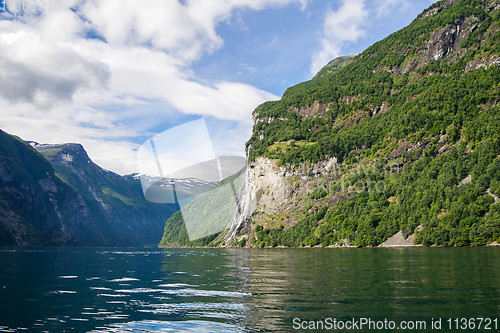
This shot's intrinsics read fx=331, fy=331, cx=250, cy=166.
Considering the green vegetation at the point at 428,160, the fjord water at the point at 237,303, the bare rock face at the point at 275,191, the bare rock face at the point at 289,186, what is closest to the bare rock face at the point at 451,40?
the green vegetation at the point at 428,160

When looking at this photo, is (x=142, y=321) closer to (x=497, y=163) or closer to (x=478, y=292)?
(x=478, y=292)

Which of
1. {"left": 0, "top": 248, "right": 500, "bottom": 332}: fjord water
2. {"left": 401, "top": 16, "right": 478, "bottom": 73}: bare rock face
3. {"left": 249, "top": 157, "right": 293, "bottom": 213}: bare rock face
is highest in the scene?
{"left": 401, "top": 16, "right": 478, "bottom": 73}: bare rock face

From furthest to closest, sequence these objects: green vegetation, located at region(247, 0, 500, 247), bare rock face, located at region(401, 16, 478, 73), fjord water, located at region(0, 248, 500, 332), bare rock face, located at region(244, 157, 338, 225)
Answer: bare rock face, located at region(401, 16, 478, 73) < bare rock face, located at region(244, 157, 338, 225) < green vegetation, located at region(247, 0, 500, 247) < fjord water, located at region(0, 248, 500, 332)

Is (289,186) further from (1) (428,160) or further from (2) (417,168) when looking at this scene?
(1) (428,160)

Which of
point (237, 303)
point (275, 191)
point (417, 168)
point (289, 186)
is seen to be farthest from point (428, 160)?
point (237, 303)

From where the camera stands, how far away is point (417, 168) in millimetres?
138750

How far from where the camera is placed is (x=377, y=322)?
14586 mm

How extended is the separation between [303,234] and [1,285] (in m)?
139

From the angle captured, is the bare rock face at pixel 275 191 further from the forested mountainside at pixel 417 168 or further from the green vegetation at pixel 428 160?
the green vegetation at pixel 428 160

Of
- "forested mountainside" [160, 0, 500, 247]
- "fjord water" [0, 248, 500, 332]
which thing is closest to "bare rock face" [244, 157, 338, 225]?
"forested mountainside" [160, 0, 500, 247]

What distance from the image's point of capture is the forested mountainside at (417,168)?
10351cm

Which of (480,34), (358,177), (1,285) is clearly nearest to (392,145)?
(358,177)

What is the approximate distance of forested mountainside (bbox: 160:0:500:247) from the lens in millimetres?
103506

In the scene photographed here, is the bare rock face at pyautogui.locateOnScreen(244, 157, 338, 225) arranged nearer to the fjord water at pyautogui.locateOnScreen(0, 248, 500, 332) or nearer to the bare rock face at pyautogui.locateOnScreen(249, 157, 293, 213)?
the bare rock face at pyautogui.locateOnScreen(249, 157, 293, 213)
